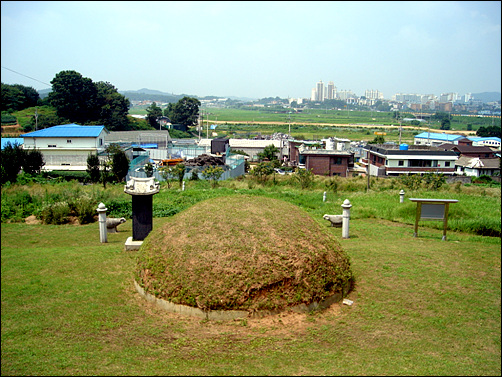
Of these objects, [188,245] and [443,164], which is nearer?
[188,245]

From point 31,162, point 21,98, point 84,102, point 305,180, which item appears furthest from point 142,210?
point 21,98

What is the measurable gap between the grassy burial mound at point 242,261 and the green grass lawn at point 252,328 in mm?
296

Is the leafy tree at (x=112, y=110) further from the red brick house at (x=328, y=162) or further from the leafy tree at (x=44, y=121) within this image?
the red brick house at (x=328, y=162)

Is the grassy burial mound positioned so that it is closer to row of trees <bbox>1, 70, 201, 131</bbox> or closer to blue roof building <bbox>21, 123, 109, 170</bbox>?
blue roof building <bbox>21, 123, 109, 170</bbox>

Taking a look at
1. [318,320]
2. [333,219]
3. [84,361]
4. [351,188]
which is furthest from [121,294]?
[351,188]

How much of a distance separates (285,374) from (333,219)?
8.76 m

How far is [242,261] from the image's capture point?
21.4 feet

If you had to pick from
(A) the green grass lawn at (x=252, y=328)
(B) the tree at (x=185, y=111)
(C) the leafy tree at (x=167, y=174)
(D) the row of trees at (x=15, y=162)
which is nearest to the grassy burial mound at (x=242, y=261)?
(A) the green grass lawn at (x=252, y=328)

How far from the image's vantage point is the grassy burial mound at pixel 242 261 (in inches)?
248

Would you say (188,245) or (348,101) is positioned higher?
(348,101)

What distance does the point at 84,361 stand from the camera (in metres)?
4.74

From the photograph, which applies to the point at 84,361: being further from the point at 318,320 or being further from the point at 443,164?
the point at 443,164

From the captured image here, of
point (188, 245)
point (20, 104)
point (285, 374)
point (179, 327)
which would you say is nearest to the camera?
point (285, 374)

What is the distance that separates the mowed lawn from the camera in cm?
481
